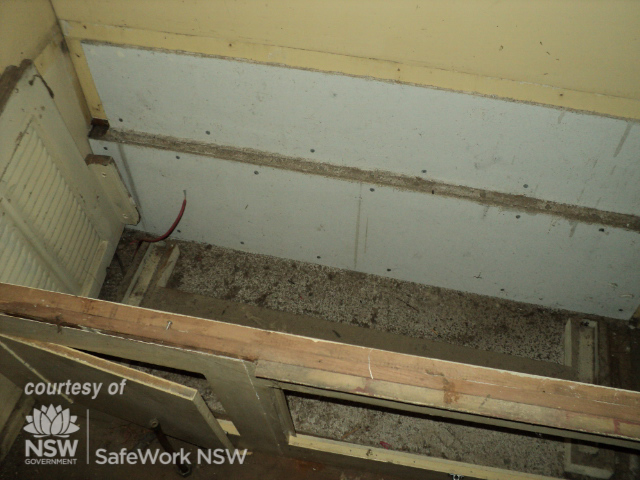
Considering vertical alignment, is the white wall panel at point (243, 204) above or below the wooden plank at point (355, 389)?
above

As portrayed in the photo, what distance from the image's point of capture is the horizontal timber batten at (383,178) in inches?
68.4

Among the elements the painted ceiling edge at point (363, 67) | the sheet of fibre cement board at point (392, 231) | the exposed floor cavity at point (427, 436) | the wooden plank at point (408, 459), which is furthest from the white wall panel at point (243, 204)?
the wooden plank at point (408, 459)

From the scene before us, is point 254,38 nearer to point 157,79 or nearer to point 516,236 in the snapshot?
point 157,79

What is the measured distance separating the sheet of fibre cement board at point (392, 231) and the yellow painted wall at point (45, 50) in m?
0.16

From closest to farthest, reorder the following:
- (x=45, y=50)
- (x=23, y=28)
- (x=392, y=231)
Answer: (x=23, y=28) → (x=45, y=50) → (x=392, y=231)

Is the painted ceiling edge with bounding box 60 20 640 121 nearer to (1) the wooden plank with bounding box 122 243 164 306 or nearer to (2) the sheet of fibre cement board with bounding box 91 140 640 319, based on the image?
(2) the sheet of fibre cement board with bounding box 91 140 640 319

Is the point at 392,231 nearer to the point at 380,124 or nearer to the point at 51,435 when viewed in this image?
the point at 380,124

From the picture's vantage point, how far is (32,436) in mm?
1875

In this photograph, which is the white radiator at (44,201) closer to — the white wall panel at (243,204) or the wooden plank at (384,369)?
the white wall panel at (243,204)

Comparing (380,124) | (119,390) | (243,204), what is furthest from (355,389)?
(243,204)

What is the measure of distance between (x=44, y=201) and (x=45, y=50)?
472mm

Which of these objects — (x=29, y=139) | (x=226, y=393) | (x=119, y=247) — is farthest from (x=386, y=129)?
(x=119, y=247)

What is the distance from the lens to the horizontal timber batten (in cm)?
174

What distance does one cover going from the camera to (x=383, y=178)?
1.82m
